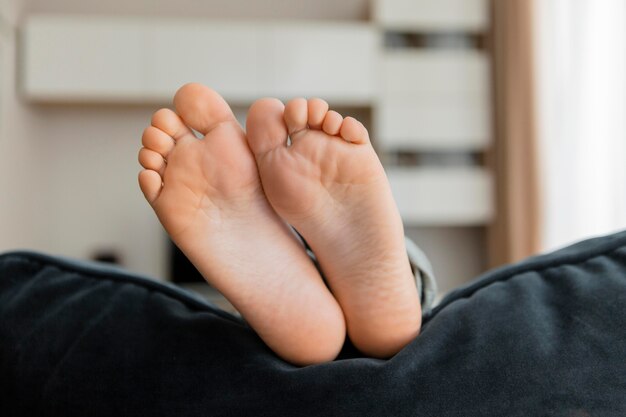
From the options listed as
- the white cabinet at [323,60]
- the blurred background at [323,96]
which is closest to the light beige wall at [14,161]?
the blurred background at [323,96]

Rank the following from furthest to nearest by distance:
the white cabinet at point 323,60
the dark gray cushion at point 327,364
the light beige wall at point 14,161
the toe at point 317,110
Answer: the white cabinet at point 323,60
the light beige wall at point 14,161
the toe at point 317,110
the dark gray cushion at point 327,364

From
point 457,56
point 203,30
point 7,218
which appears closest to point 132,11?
point 203,30

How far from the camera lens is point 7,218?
11.8ft

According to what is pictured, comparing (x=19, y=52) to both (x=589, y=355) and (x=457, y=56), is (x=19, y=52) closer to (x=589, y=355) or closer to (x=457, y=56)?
(x=457, y=56)

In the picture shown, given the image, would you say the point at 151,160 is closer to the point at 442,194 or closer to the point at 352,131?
the point at 352,131

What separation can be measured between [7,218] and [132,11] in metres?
1.52

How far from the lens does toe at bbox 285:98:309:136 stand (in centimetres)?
62

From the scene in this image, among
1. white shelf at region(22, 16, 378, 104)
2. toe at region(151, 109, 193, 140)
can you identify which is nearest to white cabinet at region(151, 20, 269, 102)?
white shelf at region(22, 16, 378, 104)

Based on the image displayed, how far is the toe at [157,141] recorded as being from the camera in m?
0.66

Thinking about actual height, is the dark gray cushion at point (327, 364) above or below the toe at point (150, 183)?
below

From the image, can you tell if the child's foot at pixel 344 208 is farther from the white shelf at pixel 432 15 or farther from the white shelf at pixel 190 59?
the white shelf at pixel 432 15

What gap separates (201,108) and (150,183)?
0.30 ft

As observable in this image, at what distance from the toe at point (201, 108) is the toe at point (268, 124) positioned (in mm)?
31

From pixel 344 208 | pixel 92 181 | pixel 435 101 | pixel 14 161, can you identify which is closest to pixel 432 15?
pixel 435 101
